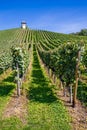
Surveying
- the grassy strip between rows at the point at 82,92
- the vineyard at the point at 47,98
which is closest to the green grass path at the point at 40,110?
the vineyard at the point at 47,98

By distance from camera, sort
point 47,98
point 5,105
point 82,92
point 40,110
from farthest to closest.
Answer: point 82,92, point 47,98, point 5,105, point 40,110

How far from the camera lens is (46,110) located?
30797mm

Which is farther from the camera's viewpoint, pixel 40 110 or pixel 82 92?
pixel 82 92

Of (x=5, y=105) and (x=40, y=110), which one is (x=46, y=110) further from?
(x=5, y=105)

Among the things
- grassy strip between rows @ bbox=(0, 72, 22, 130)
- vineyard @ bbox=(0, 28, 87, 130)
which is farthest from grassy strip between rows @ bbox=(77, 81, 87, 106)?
grassy strip between rows @ bbox=(0, 72, 22, 130)

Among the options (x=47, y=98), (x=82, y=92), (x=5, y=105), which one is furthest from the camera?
(x=82, y=92)

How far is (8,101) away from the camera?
34656 mm

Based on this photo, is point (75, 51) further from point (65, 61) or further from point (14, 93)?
point (14, 93)

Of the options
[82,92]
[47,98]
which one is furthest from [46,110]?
[82,92]

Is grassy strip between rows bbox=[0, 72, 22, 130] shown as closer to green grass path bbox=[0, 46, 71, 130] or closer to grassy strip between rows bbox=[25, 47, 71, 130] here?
green grass path bbox=[0, 46, 71, 130]

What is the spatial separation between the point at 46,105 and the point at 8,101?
505 centimetres

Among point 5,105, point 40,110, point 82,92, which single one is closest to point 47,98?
point 40,110

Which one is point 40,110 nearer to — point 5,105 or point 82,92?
point 5,105

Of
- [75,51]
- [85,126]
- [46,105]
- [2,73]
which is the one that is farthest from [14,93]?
[2,73]
